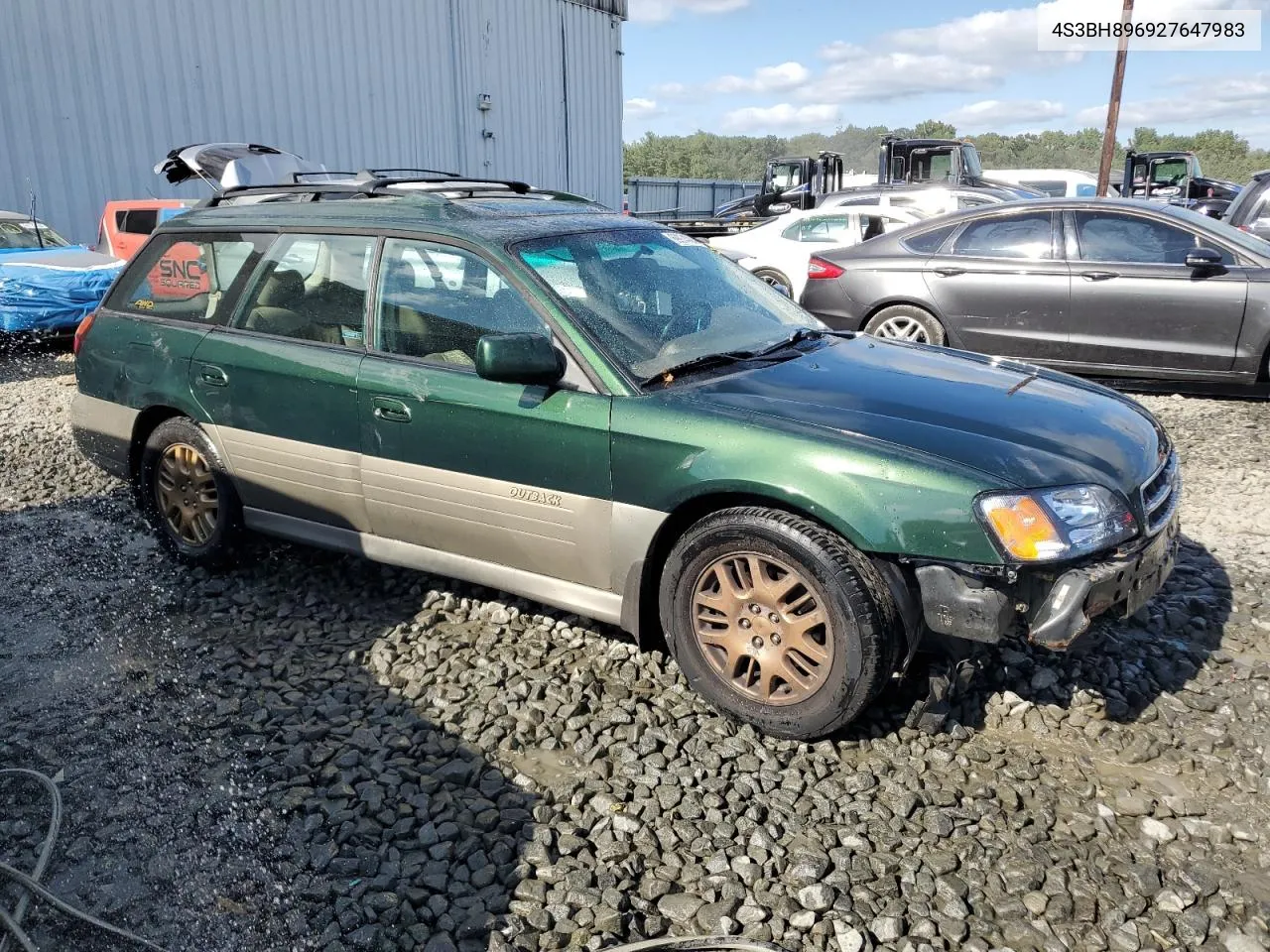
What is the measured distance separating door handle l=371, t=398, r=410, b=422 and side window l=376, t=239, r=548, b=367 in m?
0.20

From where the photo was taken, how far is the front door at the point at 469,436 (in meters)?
3.38

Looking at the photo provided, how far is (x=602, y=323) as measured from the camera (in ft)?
11.5

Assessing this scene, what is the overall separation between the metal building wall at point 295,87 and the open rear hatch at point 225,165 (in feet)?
17.5

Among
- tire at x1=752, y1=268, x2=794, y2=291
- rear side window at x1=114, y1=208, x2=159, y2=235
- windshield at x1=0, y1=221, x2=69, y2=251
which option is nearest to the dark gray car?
tire at x1=752, y1=268, x2=794, y2=291

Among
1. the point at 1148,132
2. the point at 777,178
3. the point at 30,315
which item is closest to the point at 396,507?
the point at 30,315

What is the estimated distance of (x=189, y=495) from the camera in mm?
4578

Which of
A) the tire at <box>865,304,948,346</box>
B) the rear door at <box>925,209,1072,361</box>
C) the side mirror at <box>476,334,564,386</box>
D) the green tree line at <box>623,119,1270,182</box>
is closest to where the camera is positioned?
the side mirror at <box>476,334,564,386</box>

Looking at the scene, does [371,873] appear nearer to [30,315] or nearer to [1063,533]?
[1063,533]

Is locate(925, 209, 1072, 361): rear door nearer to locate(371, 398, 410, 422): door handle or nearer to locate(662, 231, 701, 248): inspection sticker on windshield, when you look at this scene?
locate(662, 231, 701, 248): inspection sticker on windshield

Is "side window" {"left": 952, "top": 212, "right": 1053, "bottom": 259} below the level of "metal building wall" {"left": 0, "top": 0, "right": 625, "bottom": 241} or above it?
below

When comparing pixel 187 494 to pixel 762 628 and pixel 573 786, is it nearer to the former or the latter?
pixel 573 786

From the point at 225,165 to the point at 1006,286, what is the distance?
289 inches

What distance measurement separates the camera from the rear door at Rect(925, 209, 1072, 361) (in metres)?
7.53

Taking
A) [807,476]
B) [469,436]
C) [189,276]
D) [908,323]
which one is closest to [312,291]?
[189,276]
